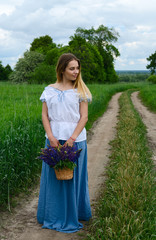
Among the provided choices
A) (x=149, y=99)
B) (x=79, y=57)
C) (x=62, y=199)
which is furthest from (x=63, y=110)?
(x=79, y=57)

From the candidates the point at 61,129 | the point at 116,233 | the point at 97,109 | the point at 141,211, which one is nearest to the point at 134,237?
the point at 116,233

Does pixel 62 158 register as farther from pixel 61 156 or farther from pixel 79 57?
pixel 79 57

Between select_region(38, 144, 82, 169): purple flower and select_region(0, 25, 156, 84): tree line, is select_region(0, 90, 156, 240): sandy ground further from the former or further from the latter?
select_region(0, 25, 156, 84): tree line

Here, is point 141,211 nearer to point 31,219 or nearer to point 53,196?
point 53,196

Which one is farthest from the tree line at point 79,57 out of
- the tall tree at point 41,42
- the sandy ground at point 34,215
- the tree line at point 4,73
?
the sandy ground at point 34,215

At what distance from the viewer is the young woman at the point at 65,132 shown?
353 cm

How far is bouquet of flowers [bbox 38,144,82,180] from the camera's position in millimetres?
3296

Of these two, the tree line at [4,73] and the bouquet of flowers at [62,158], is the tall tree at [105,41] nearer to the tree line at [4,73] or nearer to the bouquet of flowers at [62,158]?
the tree line at [4,73]

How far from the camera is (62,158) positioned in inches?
129

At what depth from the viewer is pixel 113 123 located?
12.0 meters

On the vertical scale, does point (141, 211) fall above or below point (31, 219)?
above

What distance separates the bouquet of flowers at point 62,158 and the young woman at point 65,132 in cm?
14

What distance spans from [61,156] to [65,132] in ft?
1.18

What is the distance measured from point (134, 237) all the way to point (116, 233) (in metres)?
0.26
